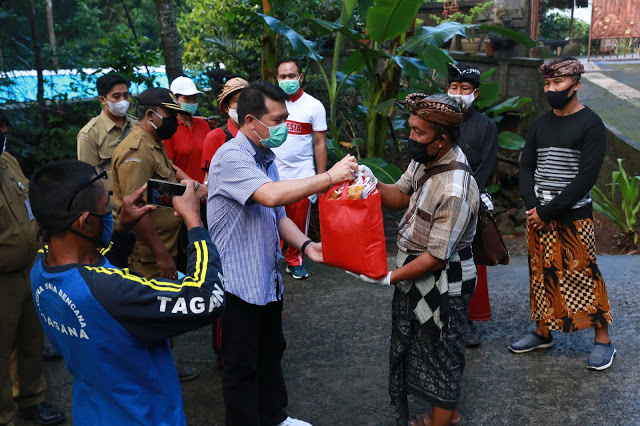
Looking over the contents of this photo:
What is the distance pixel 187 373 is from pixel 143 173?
1.36 metres

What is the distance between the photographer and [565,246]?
4090 mm

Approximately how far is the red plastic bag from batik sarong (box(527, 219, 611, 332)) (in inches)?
67.5

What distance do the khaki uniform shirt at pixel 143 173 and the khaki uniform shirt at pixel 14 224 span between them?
51 cm

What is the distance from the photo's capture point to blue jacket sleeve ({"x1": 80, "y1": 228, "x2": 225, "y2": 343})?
6.16 ft

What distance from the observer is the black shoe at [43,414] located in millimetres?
3693

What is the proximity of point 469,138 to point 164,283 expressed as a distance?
2927 millimetres

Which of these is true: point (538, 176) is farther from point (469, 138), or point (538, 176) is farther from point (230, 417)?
point (230, 417)

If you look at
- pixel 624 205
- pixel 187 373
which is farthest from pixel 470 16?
pixel 187 373

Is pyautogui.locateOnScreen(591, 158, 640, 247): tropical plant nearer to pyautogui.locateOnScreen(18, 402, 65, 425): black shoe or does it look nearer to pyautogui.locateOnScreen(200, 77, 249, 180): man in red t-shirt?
pyautogui.locateOnScreen(200, 77, 249, 180): man in red t-shirt

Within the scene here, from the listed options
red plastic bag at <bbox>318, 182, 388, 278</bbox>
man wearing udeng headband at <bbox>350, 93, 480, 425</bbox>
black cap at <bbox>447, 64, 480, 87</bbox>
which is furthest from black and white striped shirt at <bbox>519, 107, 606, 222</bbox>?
red plastic bag at <bbox>318, 182, 388, 278</bbox>

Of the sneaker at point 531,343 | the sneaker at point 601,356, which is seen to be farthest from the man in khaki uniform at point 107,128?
the sneaker at point 601,356

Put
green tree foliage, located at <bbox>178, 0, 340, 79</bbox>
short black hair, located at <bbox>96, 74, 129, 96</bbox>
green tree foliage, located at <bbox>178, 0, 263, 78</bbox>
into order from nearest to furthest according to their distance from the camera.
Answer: short black hair, located at <bbox>96, 74, 129, 96</bbox>, green tree foliage, located at <bbox>178, 0, 340, 79</bbox>, green tree foliage, located at <bbox>178, 0, 263, 78</bbox>

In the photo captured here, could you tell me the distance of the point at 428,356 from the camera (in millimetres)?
3145

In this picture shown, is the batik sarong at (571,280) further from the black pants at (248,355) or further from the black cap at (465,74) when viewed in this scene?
the black pants at (248,355)
